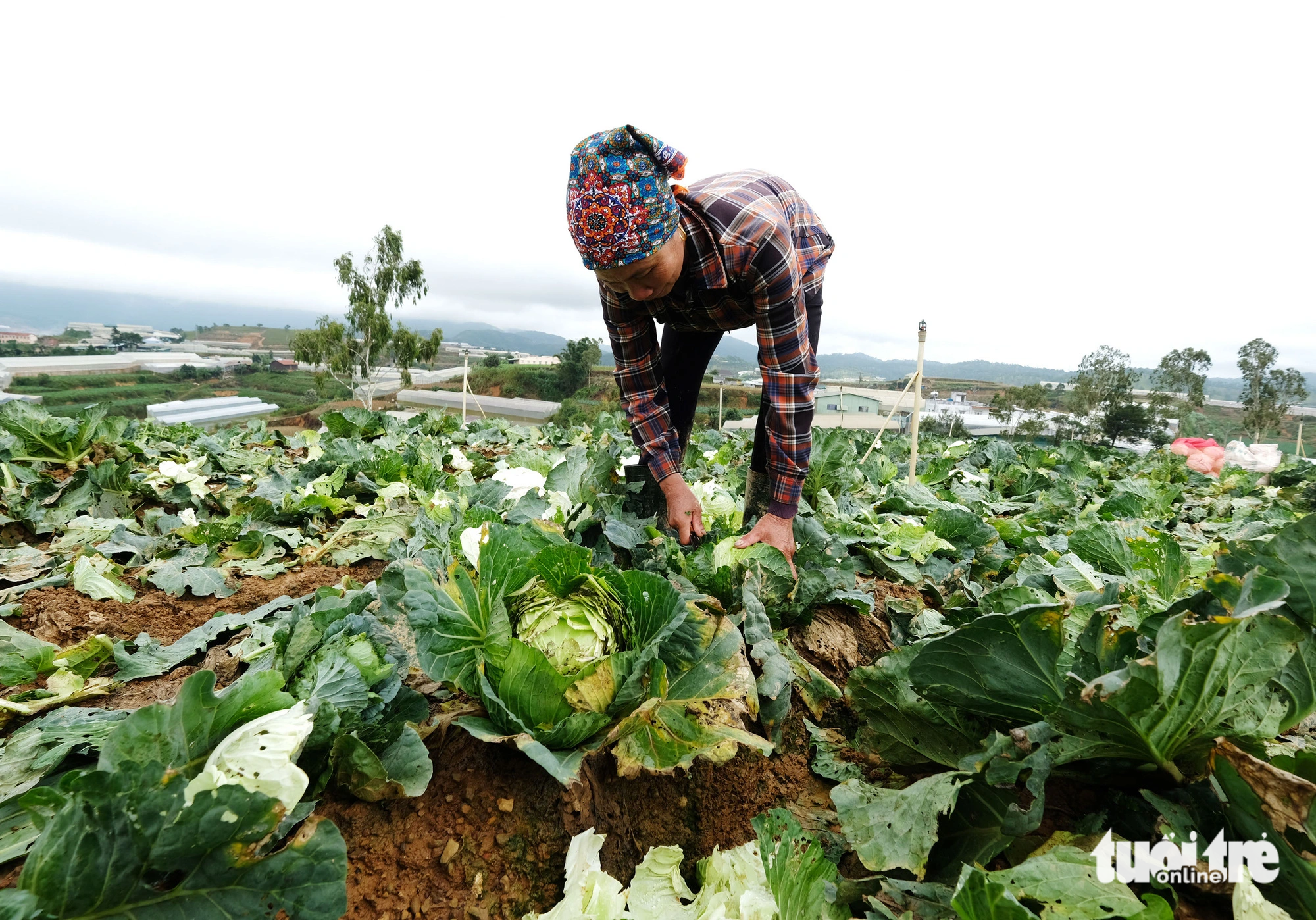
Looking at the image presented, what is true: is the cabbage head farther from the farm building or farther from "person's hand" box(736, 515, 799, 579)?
the farm building

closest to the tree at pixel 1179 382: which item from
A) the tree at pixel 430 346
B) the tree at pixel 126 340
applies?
the tree at pixel 430 346

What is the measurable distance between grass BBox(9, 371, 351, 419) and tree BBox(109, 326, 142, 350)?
2595 centimetres

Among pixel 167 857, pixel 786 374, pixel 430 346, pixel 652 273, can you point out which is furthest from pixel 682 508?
pixel 430 346

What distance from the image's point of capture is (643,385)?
107 inches

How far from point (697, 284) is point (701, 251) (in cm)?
13

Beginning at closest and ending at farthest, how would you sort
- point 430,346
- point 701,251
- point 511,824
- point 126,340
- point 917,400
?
point 511,824
point 701,251
point 917,400
point 430,346
point 126,340

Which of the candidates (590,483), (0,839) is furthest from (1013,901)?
(590,483)

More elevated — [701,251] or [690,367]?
[701,251]

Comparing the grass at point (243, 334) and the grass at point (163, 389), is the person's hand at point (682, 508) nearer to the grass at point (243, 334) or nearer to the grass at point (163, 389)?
the grass at point (163, 389)

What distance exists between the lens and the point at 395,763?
1354 millimetres

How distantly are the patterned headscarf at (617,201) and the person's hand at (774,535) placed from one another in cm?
108

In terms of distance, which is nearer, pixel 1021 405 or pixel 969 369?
pixel 1021 405

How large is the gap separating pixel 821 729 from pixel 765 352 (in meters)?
1.35

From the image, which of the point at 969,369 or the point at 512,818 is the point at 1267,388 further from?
the point at 969,369
